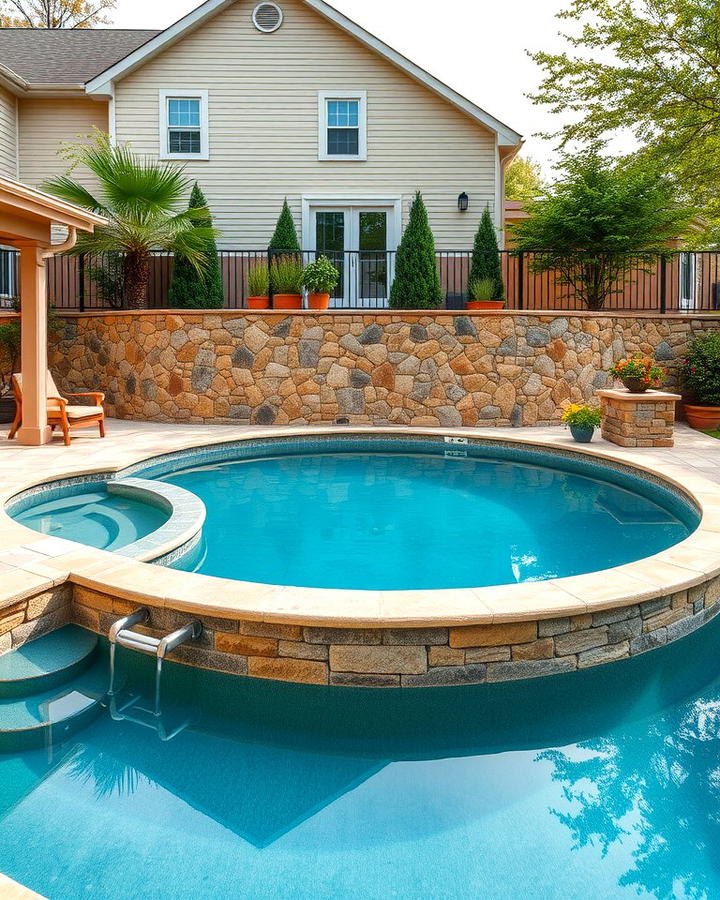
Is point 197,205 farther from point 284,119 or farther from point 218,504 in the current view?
point 218,504

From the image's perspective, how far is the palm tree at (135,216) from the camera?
36.4ft

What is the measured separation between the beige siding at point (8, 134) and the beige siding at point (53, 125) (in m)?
0.17

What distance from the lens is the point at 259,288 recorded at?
11891 millimetres

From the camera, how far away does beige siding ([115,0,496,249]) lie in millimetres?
14078

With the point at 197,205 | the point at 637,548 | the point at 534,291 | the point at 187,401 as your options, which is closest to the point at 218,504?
the point at 637,548

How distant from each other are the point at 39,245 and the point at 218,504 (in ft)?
13.2

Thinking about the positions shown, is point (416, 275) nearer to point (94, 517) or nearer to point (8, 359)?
point (8, 359)

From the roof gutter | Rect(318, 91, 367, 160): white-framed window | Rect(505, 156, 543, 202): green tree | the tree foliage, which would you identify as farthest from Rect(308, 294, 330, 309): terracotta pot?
Rect(505, 156, 543, 202): green tree

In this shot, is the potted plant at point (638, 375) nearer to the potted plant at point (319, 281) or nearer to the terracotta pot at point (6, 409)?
the potted plant at point (319, 281)

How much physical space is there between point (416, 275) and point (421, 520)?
6.51 meters

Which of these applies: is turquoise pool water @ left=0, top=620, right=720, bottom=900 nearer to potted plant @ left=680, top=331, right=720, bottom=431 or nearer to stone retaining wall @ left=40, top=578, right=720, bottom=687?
stone retaining wall @ left=40, top=578, right=720, bottom=687

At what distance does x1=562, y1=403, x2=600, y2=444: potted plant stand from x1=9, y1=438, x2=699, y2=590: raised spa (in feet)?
2.17

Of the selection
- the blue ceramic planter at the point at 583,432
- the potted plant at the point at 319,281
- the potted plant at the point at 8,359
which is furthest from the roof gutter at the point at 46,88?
the blue ceramic planter at the point at 583,432

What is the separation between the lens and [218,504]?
712 cm
